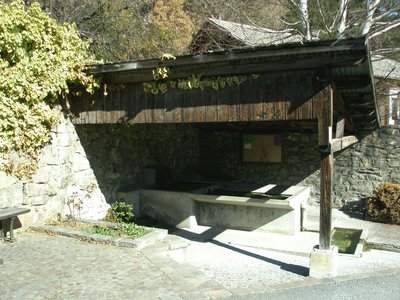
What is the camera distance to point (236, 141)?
12.0 meters

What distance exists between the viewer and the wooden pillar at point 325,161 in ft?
16.8

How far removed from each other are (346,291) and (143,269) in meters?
2.54

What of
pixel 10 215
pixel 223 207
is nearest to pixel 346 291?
pixel 223 207

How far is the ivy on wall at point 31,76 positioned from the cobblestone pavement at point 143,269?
160 cm

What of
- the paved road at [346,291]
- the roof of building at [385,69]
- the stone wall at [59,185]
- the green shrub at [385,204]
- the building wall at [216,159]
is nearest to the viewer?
the paved road at [346,291]

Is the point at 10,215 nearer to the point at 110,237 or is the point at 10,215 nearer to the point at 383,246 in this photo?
the point at 110,237

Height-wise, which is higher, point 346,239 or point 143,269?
point 143,269

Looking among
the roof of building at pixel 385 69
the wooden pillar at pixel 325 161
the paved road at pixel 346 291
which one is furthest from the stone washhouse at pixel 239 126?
the roof of building at pixel 385 69

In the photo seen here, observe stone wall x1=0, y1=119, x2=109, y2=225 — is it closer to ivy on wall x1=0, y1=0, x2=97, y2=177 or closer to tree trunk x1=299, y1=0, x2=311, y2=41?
ivy on wall x1=0, y1=0, x2=97, y2=177

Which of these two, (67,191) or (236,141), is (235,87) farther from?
(236,141)

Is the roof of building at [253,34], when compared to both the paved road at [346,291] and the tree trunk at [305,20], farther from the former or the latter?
the paved road at [346,291]

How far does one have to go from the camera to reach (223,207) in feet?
28.8

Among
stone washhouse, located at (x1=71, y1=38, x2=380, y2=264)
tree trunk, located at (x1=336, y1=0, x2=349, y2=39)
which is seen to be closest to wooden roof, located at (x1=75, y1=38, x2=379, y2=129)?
stone washhouse, located at (x1=71, y1=38, x2=380, y2=264)

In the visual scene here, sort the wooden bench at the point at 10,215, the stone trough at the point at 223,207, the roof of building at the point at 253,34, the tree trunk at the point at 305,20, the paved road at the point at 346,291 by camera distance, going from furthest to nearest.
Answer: the roof of building at the point at 253,34 → the tree trunk at the point at 305,20 → the stone trough at the point at 223,207 → the wooden bench at the point at 10,215 → the paved road at the point at 346,291
